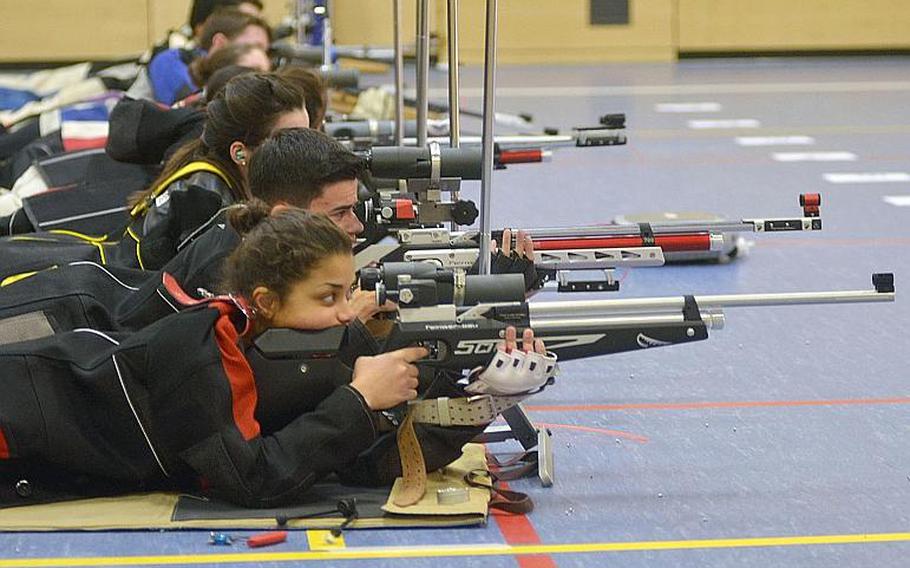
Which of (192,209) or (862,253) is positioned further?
(862,253)

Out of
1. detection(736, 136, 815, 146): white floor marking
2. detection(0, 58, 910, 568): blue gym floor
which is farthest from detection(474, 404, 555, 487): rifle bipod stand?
detection(736, 136, 815, 146): white floor marking

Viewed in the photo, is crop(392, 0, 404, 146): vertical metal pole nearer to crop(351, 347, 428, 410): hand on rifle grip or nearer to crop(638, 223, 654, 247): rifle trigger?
crop(638, 223, 654, 247): rifle trigger

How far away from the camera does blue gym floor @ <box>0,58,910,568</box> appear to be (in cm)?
312

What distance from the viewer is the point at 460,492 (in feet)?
11.0

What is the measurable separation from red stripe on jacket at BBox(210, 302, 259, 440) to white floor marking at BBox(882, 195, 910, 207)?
525 cm

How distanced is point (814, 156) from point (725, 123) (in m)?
1.73

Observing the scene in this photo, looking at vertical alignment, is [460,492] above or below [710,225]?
below

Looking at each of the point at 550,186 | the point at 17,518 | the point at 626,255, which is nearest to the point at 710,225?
the point at 626,255

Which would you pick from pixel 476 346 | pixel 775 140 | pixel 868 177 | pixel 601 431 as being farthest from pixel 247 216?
pixel 775 140

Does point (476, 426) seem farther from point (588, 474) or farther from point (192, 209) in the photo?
point (192, 209)

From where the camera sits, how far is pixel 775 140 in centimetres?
1017

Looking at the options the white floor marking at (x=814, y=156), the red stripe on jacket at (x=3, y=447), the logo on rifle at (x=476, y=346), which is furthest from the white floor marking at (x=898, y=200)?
the red stripe on jacket at (x=3, y=447)

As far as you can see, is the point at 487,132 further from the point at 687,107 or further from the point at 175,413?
the point at 687,107

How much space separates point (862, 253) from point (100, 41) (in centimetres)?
1033
